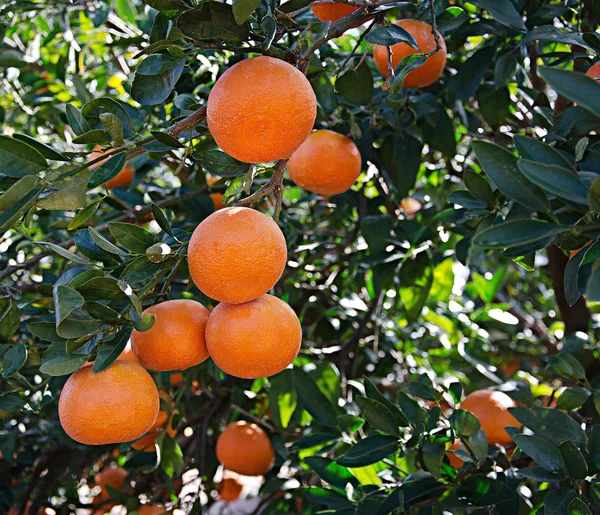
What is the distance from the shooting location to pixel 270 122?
2.60 ft

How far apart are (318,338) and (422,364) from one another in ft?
1.26

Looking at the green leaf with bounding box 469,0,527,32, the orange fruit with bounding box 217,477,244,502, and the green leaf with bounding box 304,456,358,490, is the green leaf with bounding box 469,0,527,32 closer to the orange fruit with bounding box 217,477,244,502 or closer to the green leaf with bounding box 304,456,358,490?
the green leaf with bounding box 304,456,358,490

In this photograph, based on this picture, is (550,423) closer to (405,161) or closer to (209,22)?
(405,161)

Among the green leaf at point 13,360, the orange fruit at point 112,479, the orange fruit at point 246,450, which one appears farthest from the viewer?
the orange fruit at point 112,479

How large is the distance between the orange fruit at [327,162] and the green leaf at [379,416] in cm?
46

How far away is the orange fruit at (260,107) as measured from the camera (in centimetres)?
78

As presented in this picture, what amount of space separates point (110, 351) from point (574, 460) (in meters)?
0.70

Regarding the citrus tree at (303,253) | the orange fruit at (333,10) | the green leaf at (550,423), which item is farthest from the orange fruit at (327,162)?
the green leaf at (550,423)

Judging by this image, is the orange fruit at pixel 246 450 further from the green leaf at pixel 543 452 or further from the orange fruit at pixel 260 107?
the orange fruit at pixel 260 107

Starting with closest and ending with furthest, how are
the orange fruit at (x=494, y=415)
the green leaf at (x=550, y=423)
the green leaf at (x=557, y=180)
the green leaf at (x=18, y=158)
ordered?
the green leaf at (x=557, y=180)
the green leaf at (x=18, y=158)
the green leaf at (x=550, y=423)
the orange fruit at (x=494, y=415)

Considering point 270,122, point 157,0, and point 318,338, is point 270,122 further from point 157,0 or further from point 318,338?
point 318,338

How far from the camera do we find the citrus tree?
79 cm

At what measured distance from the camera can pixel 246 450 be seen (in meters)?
1.62

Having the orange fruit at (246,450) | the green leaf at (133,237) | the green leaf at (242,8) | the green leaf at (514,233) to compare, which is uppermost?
the green leaf at (242,8)
